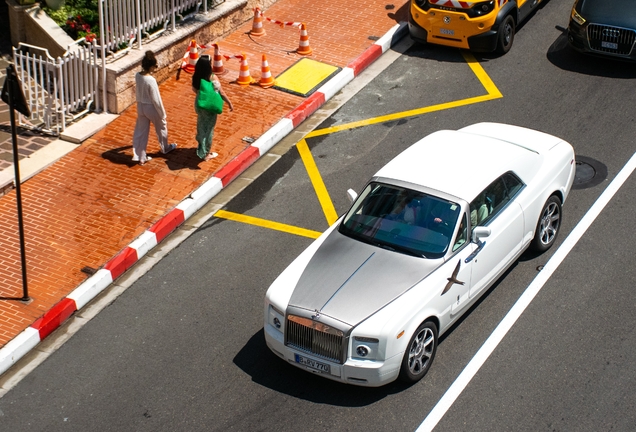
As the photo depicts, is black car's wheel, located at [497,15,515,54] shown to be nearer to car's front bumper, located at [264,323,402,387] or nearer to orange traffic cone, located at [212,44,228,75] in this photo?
orange traffic cone, located at [212,44,228,75]

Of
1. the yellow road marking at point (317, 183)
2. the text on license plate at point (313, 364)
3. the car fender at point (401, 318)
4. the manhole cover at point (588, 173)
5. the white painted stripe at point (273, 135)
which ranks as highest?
the car fender at point (401, 318)

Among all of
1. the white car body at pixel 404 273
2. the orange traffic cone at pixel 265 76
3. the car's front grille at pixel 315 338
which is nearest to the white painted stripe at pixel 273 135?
the orange traffic cone at pixel 265 76

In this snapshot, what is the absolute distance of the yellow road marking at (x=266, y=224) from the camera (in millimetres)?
11500

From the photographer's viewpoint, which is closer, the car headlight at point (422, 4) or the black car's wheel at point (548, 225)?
the black car's wheel at point (548, 225)

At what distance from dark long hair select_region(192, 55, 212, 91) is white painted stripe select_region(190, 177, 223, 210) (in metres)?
1.31

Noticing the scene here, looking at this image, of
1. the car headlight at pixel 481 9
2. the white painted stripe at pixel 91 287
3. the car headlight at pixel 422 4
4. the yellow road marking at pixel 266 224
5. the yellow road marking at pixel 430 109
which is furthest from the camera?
the car headlight at pixel 422 4

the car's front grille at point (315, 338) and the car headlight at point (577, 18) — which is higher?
the car headlight at point (577, 18)

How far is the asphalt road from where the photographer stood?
343 inches

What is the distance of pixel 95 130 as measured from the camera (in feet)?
45.0

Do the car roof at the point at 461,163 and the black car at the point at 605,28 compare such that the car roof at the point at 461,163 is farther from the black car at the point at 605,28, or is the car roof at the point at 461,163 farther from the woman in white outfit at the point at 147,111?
the black car at the point at 605,28

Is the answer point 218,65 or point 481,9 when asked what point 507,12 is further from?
point 218,65

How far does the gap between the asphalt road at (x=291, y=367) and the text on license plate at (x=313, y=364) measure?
328 millimetres

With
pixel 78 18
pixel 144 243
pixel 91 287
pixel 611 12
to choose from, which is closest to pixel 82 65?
pixel 78 18

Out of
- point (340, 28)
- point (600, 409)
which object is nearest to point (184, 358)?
point (600, 409)
